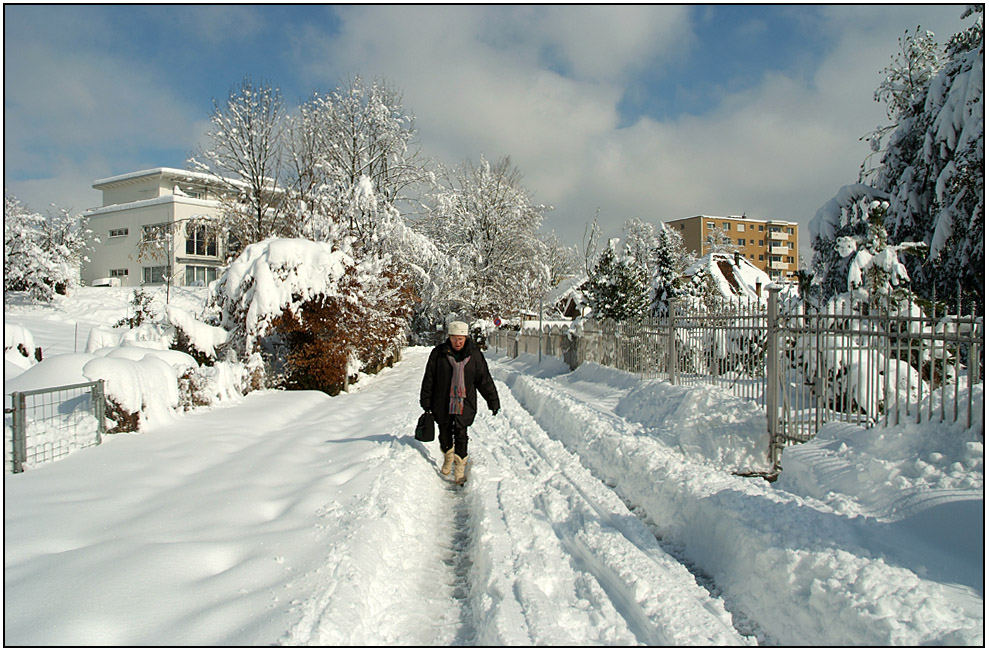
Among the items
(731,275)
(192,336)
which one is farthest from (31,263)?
(731,275)

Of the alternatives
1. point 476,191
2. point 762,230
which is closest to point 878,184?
point 476,191

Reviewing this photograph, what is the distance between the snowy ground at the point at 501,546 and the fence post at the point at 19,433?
18 cm

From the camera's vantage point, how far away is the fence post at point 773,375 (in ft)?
23.4

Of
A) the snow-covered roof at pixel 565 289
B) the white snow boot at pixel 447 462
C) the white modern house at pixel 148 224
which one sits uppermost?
the white modern house at pixel 148 224

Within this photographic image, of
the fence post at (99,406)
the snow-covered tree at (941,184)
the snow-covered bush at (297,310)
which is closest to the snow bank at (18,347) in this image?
the snow-covered bush at (297,310)

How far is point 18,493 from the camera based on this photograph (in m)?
5.12

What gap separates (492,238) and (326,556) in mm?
36433

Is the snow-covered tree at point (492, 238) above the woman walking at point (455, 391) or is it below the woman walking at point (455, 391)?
above

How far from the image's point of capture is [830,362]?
6.72m

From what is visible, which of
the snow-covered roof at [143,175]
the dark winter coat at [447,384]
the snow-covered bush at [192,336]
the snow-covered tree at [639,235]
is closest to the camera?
the dark winter coat at [447,384]

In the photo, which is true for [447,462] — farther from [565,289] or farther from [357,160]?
[565,289]

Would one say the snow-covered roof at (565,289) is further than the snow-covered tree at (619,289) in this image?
Yes

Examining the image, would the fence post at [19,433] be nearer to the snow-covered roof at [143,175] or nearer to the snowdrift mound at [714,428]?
the snowdrift mound at [714,428]

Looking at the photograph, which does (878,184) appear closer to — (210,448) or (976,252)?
(976,252)
